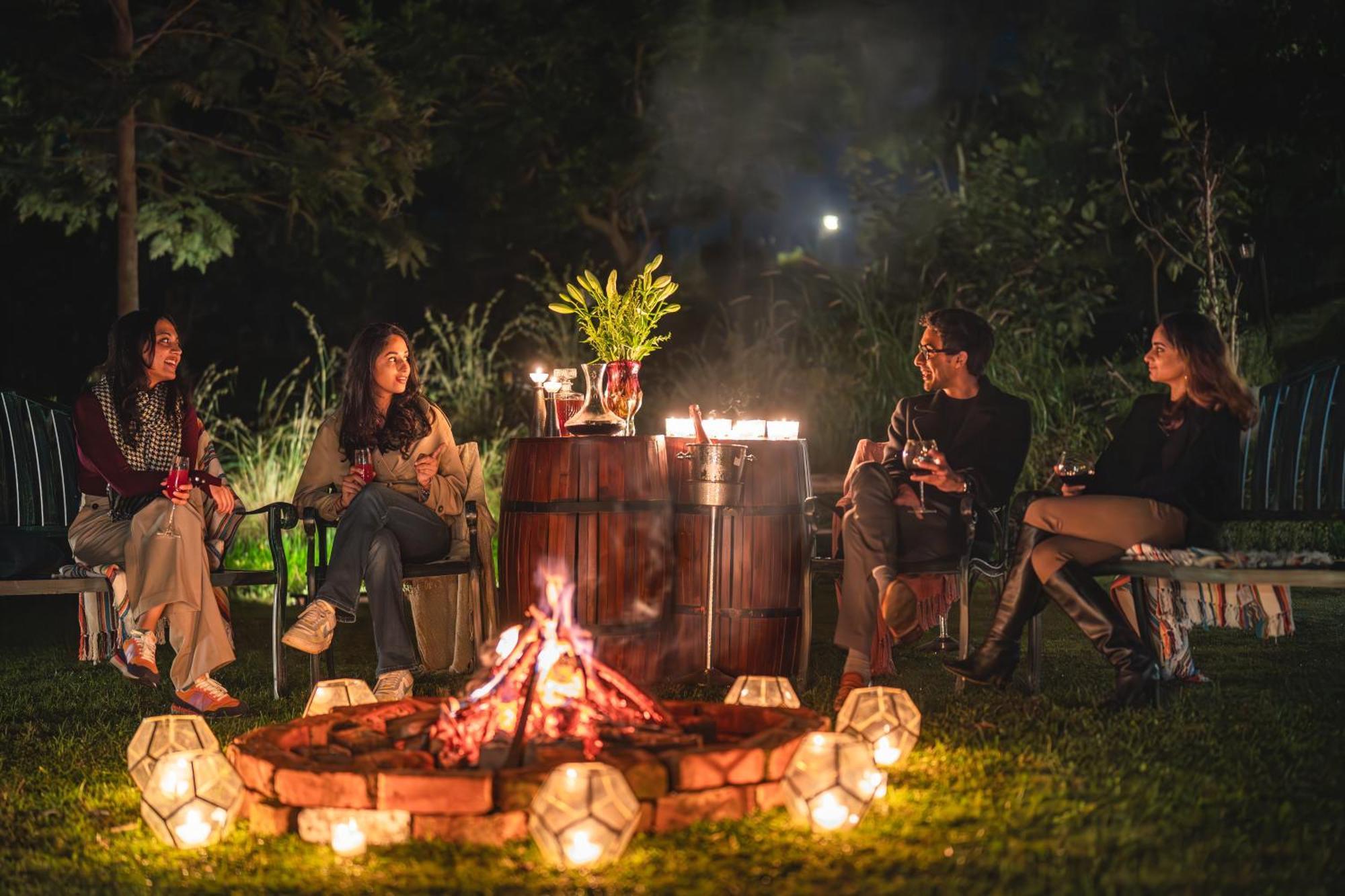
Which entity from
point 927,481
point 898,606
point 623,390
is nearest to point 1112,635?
point 898,606

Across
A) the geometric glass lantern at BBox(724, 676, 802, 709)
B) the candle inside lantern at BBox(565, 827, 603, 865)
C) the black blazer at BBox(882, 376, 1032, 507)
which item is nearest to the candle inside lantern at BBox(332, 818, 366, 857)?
the candle inside lantern at BBox(565, 827, 603, 865)

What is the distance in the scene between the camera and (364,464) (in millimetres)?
4883

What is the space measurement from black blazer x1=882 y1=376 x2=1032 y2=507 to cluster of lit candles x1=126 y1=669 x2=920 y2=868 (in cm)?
140

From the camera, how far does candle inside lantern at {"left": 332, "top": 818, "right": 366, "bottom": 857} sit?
299 cm

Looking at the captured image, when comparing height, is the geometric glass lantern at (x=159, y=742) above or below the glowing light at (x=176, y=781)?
above

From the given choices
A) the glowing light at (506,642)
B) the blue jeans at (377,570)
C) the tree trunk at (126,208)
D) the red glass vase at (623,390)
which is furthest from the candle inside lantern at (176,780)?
the tree trunk at (126,208)

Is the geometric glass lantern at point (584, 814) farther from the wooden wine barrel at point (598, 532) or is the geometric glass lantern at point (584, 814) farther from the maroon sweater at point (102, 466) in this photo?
the maroon sweater at point (102, 466)

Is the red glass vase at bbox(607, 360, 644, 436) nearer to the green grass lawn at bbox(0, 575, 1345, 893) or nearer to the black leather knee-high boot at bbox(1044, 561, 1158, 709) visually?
the green grass lawn at bbox(0, 575, 1345, 893)

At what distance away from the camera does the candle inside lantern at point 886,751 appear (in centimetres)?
367

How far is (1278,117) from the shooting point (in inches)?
456

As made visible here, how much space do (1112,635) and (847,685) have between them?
86 centimetres

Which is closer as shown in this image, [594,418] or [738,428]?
[594,418]

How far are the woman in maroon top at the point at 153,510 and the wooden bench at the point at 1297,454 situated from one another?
8.97ft

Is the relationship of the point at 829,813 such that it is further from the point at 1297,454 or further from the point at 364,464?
the point at 1297,454
